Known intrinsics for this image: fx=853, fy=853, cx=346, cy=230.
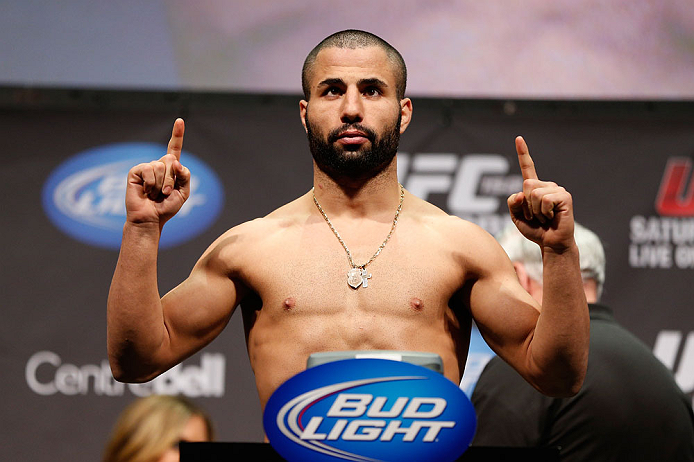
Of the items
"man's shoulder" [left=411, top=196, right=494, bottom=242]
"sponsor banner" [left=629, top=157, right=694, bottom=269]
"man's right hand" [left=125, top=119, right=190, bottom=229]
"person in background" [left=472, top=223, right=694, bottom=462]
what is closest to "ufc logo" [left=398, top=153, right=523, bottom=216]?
"sponsor banner" [left=629, top=157, right=694, bottom=269]

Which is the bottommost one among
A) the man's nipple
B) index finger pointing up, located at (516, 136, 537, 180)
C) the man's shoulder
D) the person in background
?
the person in background

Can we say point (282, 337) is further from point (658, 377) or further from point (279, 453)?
point (658, 377)

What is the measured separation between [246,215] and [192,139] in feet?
1.39

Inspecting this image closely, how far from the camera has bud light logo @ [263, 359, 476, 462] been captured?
61.6 inches

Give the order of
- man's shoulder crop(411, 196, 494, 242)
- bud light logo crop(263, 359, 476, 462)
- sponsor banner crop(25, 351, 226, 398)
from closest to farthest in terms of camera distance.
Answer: bud light logo crop(263, 359, 476, 462) < man's shoulder crop(411, 196, 494, 242) < sponsor banner crop(25, 351, 226, 398)

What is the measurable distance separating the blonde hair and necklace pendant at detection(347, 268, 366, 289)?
106cm

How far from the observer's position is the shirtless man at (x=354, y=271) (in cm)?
190

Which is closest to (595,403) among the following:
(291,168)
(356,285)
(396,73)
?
(356,285)

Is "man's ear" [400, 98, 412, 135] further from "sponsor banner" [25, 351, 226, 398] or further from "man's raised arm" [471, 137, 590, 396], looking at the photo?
"sponsor banner" [25, 351, 226, 398]

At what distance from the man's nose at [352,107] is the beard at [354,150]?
15 millimetres

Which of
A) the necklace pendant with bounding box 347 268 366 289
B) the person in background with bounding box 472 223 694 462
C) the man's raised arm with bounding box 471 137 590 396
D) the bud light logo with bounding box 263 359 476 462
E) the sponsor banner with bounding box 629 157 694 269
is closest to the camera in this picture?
the bud light logo with bounding box 263 359 476 462

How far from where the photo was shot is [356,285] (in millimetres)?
1990

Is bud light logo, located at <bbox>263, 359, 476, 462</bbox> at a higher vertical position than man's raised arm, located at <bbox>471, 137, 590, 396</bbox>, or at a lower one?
lower

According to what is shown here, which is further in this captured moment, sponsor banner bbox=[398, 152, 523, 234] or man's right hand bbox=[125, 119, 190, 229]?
sponsor banner bbox=[398, 152, 523, 234]
